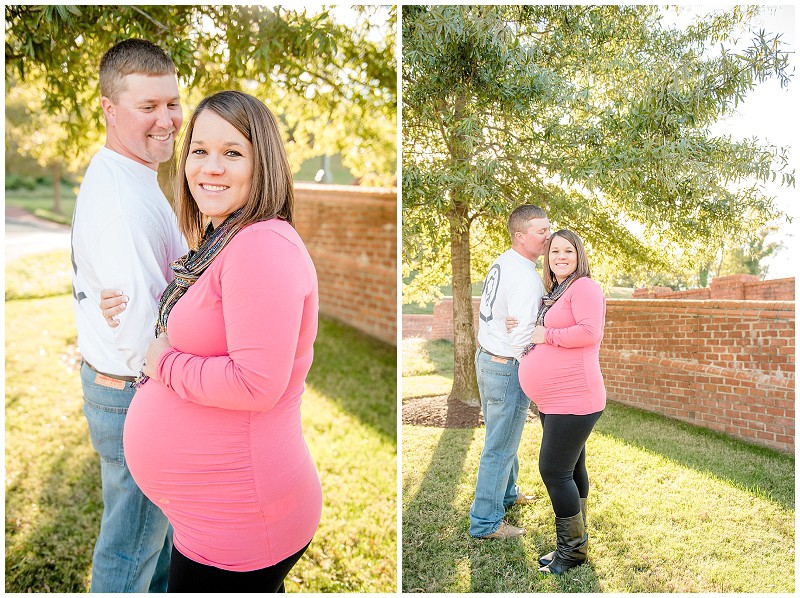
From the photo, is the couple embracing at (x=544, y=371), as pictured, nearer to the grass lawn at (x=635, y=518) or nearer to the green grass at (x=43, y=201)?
the grass lawn at (x=635, y=518)

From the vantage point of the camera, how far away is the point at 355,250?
7027 millimetres

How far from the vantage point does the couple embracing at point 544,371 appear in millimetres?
2346

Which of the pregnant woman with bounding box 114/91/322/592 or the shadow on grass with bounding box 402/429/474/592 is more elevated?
the pregnant woman with bounding box 114/91/322/592

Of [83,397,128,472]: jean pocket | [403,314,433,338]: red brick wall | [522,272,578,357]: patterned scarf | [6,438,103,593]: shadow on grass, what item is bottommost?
[6,438,103,593]: shadow on grass

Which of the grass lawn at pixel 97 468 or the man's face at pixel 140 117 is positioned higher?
the man's face at pixel 140 117

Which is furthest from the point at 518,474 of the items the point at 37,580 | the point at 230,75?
the point at 230,75

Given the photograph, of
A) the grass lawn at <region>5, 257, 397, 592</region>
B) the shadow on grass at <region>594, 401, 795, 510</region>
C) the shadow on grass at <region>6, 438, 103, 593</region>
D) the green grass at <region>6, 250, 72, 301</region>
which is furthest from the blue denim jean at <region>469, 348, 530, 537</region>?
the green grass at <region>6, 250, 72, 301</region>

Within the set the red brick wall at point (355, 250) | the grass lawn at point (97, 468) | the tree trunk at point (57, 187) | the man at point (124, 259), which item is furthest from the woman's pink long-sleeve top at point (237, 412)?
the tree trunk at point (57, 187)

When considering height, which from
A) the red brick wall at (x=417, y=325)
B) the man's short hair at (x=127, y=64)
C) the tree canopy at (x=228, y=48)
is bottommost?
the red brick wall at (x=417, y=325)

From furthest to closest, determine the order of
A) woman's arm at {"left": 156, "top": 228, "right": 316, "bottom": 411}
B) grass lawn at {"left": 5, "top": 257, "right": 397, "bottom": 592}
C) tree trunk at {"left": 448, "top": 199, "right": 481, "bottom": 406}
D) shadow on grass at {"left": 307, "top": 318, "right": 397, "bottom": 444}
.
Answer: shadow on grass at {"left": 307, "top": 318, "right": 397, "bottom": 444} < grass lawn at {"left": 5, "top": 257, "right": 397, "bottom": 592} < tree trunk at {"left": 448, "top": 199, "right": 481, "bottom": 406} < woman's arm at {"left": 156, "top": 228, "right": 316, "bottom": 411}

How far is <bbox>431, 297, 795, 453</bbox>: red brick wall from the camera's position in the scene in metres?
2.42

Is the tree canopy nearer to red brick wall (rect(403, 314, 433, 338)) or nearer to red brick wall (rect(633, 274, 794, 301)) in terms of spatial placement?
red brick wall (rect(403, 314, 433, 338))

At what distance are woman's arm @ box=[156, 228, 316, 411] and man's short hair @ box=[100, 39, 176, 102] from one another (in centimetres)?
91

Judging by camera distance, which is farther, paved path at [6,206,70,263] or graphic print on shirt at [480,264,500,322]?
paved path at [6,206,70,263]
